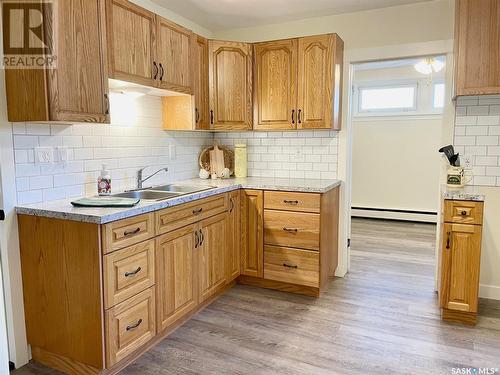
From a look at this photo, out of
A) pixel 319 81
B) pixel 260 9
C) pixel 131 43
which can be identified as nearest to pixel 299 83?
pixel 319 81

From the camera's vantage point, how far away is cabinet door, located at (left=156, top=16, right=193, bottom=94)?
105 inches

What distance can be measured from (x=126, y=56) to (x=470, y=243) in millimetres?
2568

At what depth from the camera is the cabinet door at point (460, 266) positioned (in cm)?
249

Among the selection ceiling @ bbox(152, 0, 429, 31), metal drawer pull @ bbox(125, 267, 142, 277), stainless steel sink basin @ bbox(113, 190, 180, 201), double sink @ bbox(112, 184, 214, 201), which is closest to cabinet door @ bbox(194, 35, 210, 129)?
ceiling @ bbox(152, 0, 429, 31)

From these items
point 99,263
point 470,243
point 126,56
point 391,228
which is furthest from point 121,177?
point 391,228

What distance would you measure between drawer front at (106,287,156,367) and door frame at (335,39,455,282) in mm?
1984

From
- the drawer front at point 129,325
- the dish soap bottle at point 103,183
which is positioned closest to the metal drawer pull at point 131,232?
the drawer front at point 129,325

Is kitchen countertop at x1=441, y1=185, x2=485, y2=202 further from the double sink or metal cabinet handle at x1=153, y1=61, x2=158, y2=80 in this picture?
metal cabinet handle at x1=153, y1=61, x2=158, y2=80

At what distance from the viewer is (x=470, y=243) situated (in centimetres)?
250

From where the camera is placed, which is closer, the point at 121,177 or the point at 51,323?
the point at 51,323

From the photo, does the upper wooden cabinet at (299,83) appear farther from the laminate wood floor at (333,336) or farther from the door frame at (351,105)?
the laminate wood floor at (333,336)

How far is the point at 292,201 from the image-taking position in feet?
9.89

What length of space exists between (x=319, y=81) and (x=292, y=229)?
1.26 metres

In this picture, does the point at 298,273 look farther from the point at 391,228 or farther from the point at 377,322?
the point at 391,228
